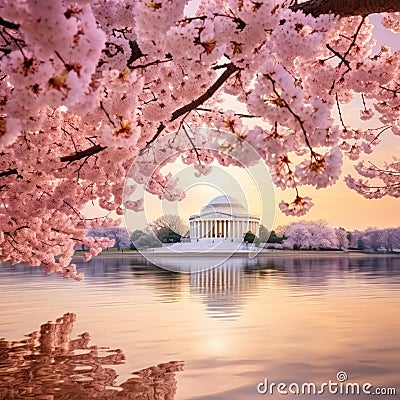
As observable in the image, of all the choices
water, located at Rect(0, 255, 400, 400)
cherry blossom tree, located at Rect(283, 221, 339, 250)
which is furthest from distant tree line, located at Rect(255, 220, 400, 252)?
water, located at Rect(0, 255, 400, 400)

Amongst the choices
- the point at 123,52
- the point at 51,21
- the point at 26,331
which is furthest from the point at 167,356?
the point at 51,21

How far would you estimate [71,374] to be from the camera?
8.72 metres

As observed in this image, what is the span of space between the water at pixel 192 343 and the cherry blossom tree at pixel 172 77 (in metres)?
2.94

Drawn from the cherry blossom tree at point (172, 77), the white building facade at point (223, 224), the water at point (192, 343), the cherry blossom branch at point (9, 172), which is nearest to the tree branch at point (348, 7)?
the cherry blossom tree at point (172, 77)

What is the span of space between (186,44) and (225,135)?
1.70 meters

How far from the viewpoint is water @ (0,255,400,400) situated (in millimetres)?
8148

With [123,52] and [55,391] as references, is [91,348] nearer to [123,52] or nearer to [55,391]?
[55,391]

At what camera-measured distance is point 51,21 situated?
3.03 m

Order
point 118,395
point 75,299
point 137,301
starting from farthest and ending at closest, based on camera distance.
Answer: point 75,299
point 137,301
point 118,395

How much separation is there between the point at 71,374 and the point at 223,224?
260 feet

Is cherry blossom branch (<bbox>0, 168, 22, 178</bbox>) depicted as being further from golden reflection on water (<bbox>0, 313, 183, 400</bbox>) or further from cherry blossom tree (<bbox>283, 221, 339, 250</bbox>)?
cherry blossom tree (<bbox>283, 221, 339, 250</bbox>)

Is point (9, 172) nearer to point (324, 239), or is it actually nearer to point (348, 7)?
point (348, 7)

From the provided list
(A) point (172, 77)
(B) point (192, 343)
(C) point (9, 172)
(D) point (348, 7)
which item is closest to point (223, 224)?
(B) point (192, 343)

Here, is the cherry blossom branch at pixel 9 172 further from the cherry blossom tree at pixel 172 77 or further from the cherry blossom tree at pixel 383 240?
the cherry blossom tree at pixel 383 240
